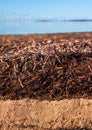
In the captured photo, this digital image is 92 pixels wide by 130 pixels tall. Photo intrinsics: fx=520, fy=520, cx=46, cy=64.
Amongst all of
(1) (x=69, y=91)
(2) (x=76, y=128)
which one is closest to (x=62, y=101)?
(1) (x=69, y=91)

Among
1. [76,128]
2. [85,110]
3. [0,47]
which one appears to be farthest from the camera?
[0,47]

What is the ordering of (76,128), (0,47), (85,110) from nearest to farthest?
(76,128) < (85,110) < (0,47)

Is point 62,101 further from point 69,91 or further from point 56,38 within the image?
point 56,38

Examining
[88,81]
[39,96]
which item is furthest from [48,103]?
[88,81]

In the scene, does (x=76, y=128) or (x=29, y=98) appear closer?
(x=76, y=128)

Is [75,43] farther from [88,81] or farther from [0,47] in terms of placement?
[0,47]

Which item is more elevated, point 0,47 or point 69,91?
point 0,47
